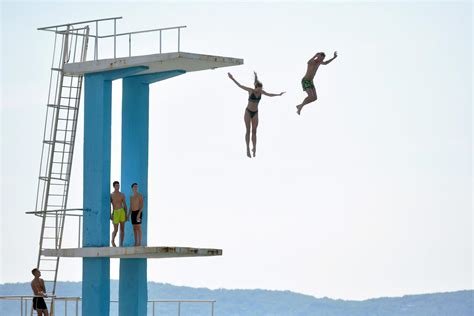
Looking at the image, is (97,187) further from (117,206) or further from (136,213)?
(136,213)

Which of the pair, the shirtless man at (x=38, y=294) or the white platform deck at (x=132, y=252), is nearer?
the white platform deck at (x=132, y=252)

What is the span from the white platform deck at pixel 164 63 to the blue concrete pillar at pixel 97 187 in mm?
241

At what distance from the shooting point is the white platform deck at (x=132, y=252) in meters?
36.8

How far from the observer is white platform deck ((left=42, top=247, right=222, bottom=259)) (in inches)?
1448

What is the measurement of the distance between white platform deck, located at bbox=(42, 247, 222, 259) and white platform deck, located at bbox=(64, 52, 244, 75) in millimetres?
4536

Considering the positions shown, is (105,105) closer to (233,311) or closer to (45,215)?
(45,215)

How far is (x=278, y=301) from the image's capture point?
131m

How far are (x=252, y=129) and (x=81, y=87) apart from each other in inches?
253

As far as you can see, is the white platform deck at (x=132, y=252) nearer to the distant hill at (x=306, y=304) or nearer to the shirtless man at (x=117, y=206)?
the shirtless man at (x=117, y=206)

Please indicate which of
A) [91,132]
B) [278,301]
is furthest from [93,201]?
[278,301]

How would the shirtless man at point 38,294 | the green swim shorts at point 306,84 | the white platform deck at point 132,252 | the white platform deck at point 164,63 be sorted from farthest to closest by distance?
the shirtless man at point 38,294 < the white platform deck at point 164,63 < the white platform deck at point 132,252 < the green swim shorts at point 306,84

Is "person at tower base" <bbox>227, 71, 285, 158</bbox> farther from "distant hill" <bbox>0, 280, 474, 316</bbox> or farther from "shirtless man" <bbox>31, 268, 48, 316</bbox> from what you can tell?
"distant hill" <bbox>0, 280, 474, 316</bbox>

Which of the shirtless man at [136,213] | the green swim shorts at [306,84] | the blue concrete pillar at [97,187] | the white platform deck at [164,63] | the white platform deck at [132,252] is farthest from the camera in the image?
the shirtless man at [136,213]

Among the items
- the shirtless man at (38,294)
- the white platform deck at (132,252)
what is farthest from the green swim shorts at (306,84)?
the shirtless man at (38,294)
